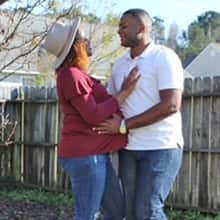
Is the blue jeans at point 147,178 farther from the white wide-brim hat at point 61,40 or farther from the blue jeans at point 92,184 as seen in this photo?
the white wide-brim hat at point 61,40

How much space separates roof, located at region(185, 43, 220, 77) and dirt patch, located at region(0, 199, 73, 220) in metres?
24.3

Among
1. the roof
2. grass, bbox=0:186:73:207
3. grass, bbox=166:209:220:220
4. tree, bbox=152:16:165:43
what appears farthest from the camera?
the roof

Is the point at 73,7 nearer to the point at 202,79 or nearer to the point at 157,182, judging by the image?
the point at 202,79

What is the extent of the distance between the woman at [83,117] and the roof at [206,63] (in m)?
27.7

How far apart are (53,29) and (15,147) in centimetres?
503

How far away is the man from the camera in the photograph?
3.13 meters

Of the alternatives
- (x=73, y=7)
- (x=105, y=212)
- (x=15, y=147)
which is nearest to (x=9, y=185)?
(x=15, y=147)

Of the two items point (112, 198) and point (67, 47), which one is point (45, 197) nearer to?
point (112, 198)

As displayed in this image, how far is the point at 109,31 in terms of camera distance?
12680 mm

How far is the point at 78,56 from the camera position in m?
3.22

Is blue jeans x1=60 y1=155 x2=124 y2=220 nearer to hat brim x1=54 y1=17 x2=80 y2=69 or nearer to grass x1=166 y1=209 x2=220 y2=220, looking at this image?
hat brim x1=54 y1=17 x2=80 y2=69

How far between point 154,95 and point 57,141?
15.0 feet

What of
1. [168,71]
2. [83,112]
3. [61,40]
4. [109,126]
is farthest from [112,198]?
[61,40]

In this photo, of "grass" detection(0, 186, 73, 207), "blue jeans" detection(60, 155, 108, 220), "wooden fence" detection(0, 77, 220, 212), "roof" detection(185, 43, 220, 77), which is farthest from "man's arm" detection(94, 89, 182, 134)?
"roof" detection(185, 43, 220, 77)
